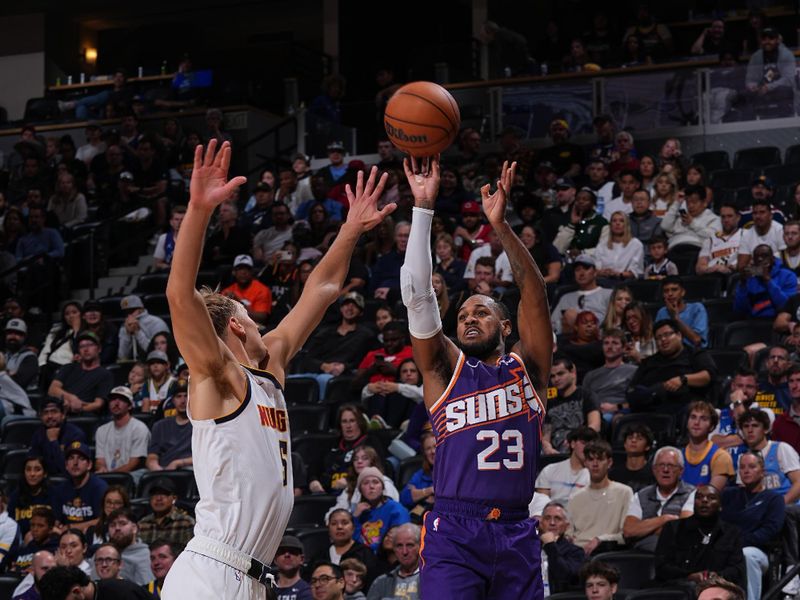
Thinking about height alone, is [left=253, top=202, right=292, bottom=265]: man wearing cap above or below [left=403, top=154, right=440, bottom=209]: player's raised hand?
above

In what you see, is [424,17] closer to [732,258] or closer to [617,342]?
[732,258]

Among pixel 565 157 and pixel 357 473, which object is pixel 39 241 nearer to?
pixel 565 157

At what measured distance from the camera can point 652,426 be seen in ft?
32.8

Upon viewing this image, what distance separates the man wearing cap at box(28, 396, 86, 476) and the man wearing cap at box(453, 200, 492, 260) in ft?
14.6

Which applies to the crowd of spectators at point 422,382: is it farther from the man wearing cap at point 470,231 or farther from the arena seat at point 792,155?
the arena seat at point 792,155

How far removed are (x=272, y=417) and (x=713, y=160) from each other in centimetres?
1154

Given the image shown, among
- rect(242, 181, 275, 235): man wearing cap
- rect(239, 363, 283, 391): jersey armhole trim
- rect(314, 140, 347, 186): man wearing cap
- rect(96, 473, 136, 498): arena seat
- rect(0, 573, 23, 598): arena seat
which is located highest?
rect(314, 140, 347, 186): man wearing cap

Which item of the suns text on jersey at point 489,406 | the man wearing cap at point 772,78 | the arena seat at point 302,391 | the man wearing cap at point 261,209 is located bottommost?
the arena seat at point 302,391

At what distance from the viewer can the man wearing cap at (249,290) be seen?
43.9 ft

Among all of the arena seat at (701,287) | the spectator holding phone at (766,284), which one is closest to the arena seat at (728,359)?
the spectator holding phone at (766,284)

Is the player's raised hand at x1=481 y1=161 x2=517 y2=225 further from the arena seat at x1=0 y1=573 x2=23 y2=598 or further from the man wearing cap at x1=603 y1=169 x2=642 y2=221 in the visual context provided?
the man wearing cap at x1=603 y1=169 x2=642 y2=221

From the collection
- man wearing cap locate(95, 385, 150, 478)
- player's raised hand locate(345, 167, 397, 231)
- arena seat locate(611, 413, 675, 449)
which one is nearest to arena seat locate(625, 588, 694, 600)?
arena seat locate(611, 413, 675, 449)

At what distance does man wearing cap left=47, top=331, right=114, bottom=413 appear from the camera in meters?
12.9

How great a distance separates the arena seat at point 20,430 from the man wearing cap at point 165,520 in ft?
10.0
